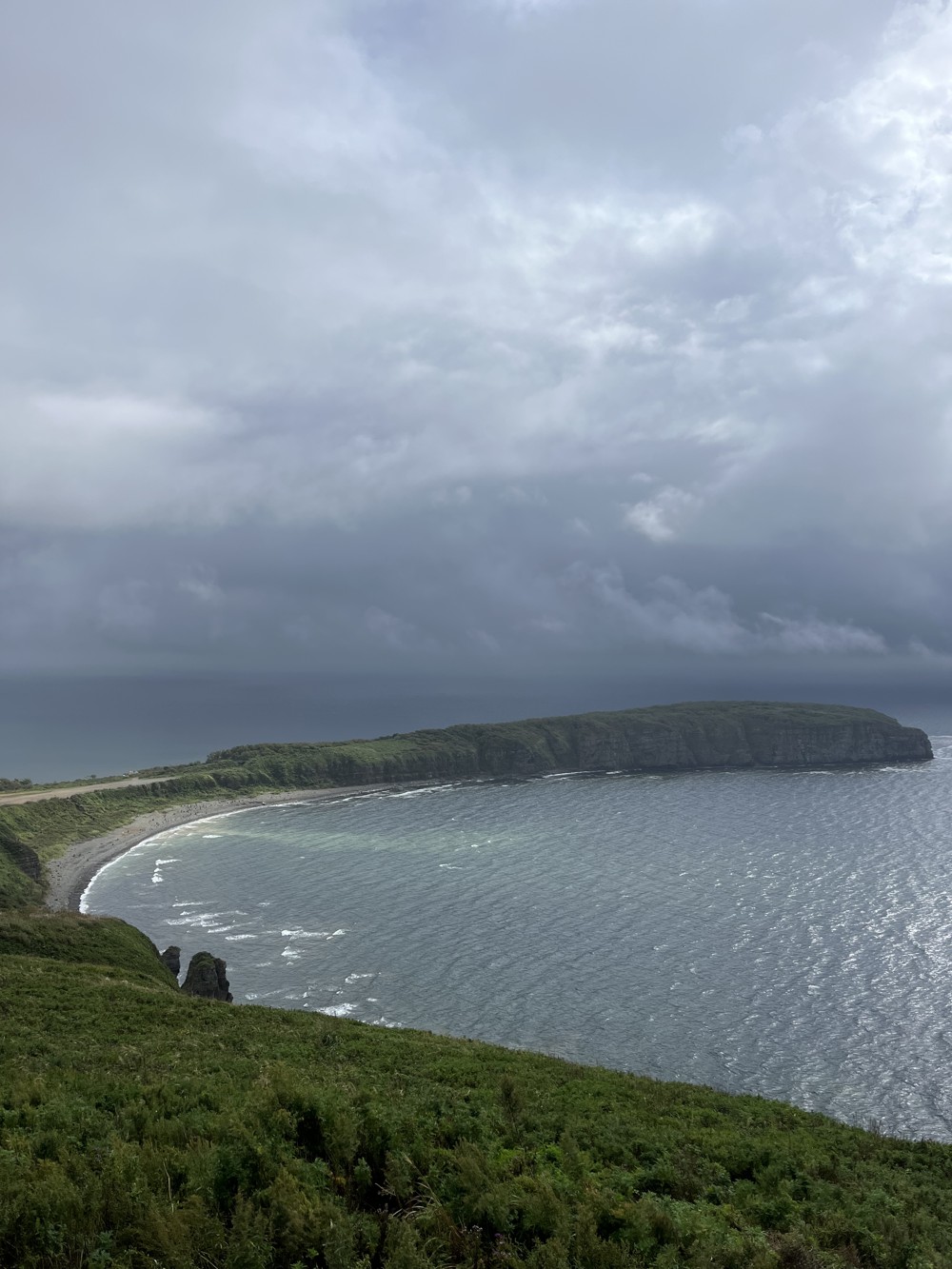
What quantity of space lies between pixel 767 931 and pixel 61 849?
4225 inches

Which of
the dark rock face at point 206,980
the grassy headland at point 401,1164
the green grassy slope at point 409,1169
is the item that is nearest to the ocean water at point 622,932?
the dark rock face at point 206,980

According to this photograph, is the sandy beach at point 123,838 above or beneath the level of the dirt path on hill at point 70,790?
beneath

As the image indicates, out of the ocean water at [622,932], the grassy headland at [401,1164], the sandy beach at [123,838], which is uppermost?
the grassy headland at [401,1164]

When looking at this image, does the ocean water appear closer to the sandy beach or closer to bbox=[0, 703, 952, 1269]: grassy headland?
the sandy beach

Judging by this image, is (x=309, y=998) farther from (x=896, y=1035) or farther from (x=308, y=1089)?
(x=308, y=1089)

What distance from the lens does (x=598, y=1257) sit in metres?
12.4

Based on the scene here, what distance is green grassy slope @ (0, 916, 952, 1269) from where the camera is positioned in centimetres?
1163

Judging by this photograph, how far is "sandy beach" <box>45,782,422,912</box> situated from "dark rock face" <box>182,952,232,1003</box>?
4066 cm

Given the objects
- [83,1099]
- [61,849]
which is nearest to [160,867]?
[61,849]

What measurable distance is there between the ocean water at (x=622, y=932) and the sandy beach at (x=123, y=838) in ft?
10.9

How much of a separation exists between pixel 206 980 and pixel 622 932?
4013cm

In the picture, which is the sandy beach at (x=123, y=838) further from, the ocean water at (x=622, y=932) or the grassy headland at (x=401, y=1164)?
the grassy headland at (x=401, y=1164)

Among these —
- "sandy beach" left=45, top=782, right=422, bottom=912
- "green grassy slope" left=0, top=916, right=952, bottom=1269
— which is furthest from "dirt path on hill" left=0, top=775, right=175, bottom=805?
"green grassy slope" left=0, top=916, right=952, bottom=1269

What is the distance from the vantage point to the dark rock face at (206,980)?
5734 centimetres
